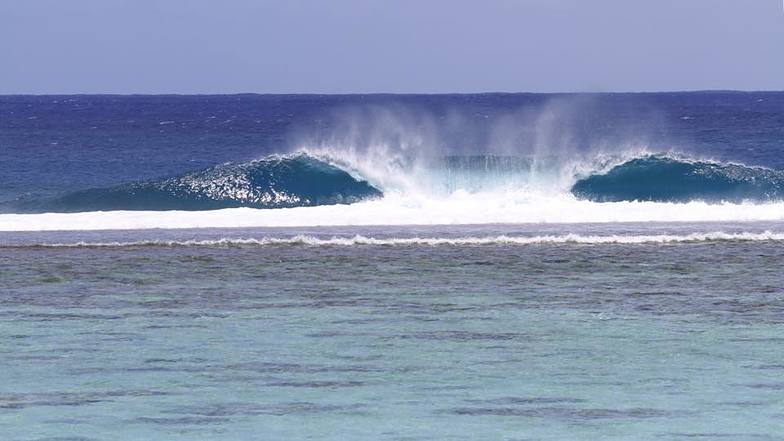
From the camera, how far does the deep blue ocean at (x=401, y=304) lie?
11391mm

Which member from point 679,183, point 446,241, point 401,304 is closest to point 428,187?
point 679,183

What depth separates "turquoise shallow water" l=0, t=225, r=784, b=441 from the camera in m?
11.1

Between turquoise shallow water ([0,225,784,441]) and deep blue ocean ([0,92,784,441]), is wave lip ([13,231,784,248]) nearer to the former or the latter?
deep blue ocean ([0,92,784,441])

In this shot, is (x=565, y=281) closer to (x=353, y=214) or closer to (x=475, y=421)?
(x=475, y=421)

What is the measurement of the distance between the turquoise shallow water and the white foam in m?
6.20

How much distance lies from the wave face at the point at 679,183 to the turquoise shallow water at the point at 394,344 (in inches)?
575

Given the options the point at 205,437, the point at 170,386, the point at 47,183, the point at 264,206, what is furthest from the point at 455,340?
the point at 47,183

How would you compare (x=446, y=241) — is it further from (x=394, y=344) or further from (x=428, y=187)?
(x=428, y=187)

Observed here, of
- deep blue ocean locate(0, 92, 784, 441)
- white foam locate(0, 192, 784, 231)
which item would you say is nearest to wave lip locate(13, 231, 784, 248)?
deep blue ocean locate(0, 92, 784, 441)

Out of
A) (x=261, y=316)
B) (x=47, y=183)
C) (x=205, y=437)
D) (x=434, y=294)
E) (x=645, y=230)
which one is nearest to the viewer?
(x=205, y=437)

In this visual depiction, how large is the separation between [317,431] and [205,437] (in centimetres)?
87

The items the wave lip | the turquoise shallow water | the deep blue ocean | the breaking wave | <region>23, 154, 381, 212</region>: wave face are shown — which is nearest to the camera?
the turquoise shallow water

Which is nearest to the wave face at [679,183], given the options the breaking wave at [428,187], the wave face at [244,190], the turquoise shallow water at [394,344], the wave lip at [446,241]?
the breaking wave at [428,187]

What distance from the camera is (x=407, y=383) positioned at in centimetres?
1252
